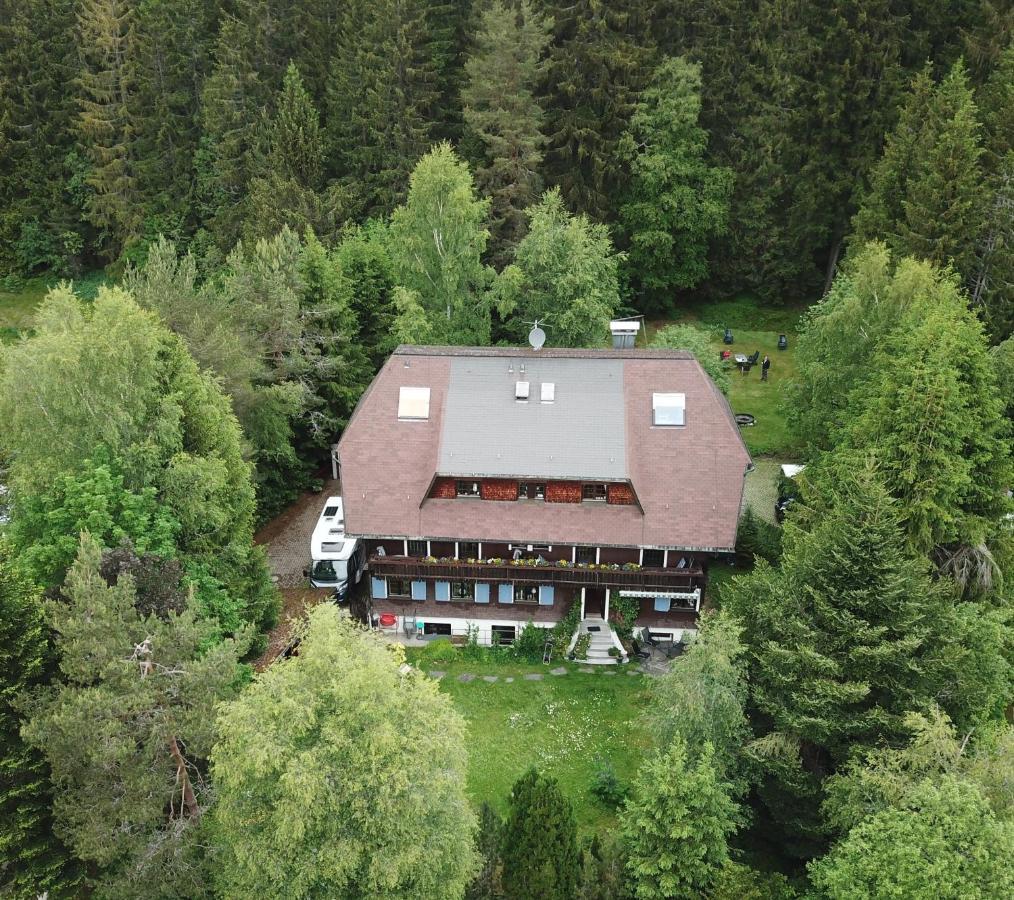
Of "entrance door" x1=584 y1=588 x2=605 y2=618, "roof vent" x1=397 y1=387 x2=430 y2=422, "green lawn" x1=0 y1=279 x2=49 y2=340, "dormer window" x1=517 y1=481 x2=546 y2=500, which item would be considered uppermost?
"roof vent" x1=397 y1=387 x2=430 y2=422

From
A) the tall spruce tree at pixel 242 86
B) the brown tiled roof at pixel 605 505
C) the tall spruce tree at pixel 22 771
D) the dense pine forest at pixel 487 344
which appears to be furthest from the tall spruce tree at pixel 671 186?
the tall spruce tree at pixel 22 771

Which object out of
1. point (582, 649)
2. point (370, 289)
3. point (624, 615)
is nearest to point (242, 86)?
point (370, 289)

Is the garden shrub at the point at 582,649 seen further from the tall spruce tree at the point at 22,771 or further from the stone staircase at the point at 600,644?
the tall spruce tree at the point at 22,771

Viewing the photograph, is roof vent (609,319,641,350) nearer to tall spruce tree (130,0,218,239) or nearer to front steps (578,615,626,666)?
front steps (578,615,626,666)

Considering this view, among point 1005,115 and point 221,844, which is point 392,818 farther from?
point 1005,115

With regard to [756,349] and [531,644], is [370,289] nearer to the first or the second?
[531,644]

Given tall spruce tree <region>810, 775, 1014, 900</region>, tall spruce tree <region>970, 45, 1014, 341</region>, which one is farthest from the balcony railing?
tall spruce tree <region>970, 45, 1014, 341</region>

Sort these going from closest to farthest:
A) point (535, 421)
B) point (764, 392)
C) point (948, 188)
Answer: point (535, 421) < point (948, 188) < point (764, 392)
